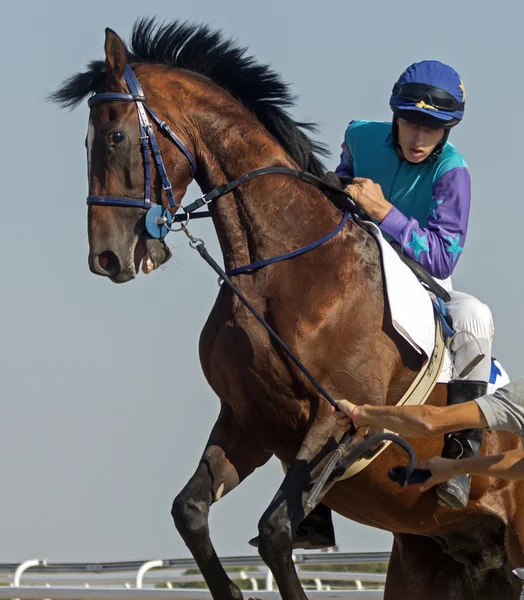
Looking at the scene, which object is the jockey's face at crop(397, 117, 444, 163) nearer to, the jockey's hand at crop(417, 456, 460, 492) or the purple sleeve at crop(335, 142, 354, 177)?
the purple sleeve at crop(335, 142, 354, 177)

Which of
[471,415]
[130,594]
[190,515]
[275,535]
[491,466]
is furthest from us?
[130,594]

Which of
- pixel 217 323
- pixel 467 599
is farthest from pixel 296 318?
pixel 467 599

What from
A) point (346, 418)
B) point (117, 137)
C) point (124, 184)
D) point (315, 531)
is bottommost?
point (315, 531)

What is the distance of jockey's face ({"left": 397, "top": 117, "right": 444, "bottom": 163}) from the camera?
5.07 m

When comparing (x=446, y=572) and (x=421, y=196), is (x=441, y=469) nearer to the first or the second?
(x=421, y=196)

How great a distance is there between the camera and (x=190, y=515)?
15.2 feet

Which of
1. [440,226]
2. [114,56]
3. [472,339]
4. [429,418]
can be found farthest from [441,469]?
[114,56]

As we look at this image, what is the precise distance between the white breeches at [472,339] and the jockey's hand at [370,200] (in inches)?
21.7

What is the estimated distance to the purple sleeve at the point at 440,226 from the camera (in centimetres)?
494

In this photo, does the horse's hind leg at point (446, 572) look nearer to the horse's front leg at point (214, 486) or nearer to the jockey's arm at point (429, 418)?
the horse's front leg at point (214, 486)

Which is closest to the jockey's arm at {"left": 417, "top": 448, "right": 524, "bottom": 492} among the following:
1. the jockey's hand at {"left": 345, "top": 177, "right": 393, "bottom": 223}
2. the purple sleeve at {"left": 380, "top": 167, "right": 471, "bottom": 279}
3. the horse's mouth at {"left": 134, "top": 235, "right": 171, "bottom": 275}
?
the purple sleeve at {"left": 380, "top": 167, "right": 471, "bottom": 279}

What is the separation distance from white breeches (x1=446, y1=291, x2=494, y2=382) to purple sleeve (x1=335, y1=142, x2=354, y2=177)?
0.87 meters

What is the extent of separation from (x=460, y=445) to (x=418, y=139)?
128 centimetres

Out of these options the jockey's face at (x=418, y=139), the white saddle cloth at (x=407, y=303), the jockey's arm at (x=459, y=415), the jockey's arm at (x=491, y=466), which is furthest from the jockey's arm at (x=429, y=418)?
the jockey's face at (x=418, y=139)
